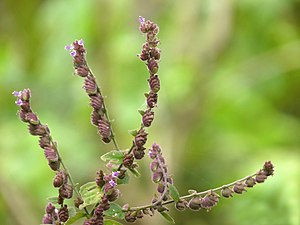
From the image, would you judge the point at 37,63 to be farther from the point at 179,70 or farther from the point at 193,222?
the point at 193,222

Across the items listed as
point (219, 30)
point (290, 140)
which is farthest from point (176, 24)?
point (290, 140)

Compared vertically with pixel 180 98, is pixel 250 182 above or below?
above

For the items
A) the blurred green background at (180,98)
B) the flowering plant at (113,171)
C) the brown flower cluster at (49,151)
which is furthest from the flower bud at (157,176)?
the blurred green background at (180,98)

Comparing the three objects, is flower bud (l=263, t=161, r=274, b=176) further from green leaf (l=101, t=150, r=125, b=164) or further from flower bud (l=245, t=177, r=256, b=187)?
green leaf (l=101, t=150, r=125, b=164)

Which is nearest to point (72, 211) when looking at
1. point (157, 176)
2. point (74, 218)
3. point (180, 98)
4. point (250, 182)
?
point (74, 218)

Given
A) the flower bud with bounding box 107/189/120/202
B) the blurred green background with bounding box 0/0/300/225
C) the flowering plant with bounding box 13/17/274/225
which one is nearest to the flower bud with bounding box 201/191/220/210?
the flowering plant with bounding box 13/17/274/225

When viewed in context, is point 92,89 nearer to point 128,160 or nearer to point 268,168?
point 128,160

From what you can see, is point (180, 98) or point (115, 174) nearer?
point (115, 174)
